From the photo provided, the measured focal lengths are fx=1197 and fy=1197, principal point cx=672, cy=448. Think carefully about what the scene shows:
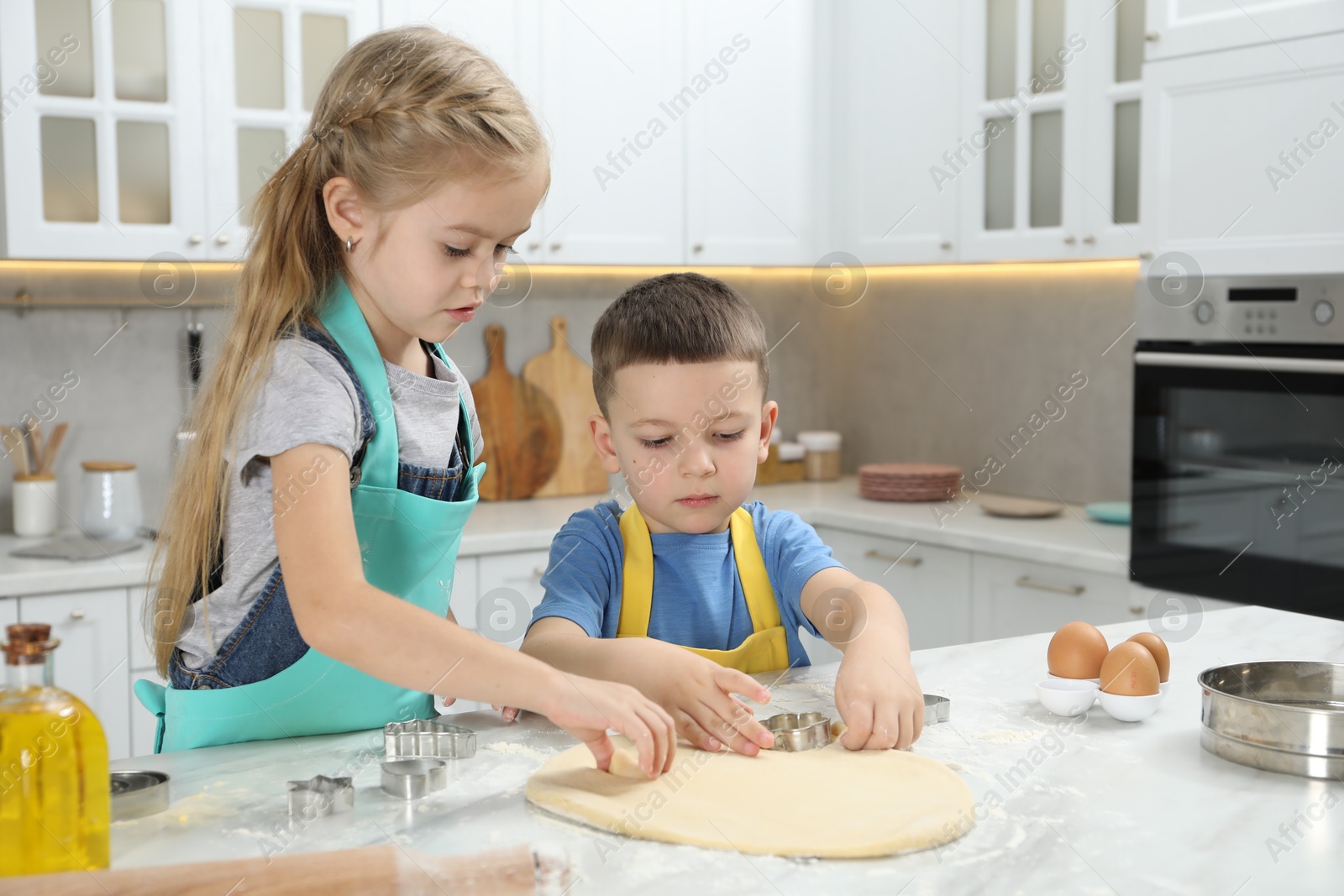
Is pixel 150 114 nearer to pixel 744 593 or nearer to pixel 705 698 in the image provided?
pixel 744 593

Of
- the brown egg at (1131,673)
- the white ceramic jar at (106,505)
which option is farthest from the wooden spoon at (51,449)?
the brown egg at (1131,673)

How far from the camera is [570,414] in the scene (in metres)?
3.09

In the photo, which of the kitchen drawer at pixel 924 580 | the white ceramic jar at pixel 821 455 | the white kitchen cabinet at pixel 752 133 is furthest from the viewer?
the white ceramic jar at pixel 821 455

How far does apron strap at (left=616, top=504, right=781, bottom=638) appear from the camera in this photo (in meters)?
1.29

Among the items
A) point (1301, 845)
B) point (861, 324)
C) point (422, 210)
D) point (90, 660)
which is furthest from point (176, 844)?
point (861, 324)

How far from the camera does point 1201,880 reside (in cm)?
68

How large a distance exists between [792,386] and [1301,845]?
9.50ft

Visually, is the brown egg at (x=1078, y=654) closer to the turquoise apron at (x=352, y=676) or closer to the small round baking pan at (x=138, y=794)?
the turquoise apron at (x=352, y=676)

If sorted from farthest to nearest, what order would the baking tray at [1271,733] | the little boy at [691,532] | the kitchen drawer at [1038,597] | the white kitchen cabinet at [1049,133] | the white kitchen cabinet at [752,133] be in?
the white kitchen cabinet at [752,133], the white kitchen cabinet at [1049,133], the kitchen drawer at [1038,597], the little boy at [691,532], the baking tray at [1271,733]

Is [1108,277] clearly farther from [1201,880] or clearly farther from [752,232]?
[1201,880]

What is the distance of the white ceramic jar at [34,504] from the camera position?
251 centimetres

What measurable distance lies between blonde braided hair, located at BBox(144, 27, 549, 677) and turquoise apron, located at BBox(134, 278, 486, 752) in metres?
0.05

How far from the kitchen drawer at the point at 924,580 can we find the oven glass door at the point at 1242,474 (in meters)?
0.40

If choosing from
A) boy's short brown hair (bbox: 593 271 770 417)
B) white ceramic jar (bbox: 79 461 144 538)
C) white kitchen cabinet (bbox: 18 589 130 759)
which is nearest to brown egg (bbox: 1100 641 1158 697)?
boy's short brown hair (bbox: 593 271 770 417)
